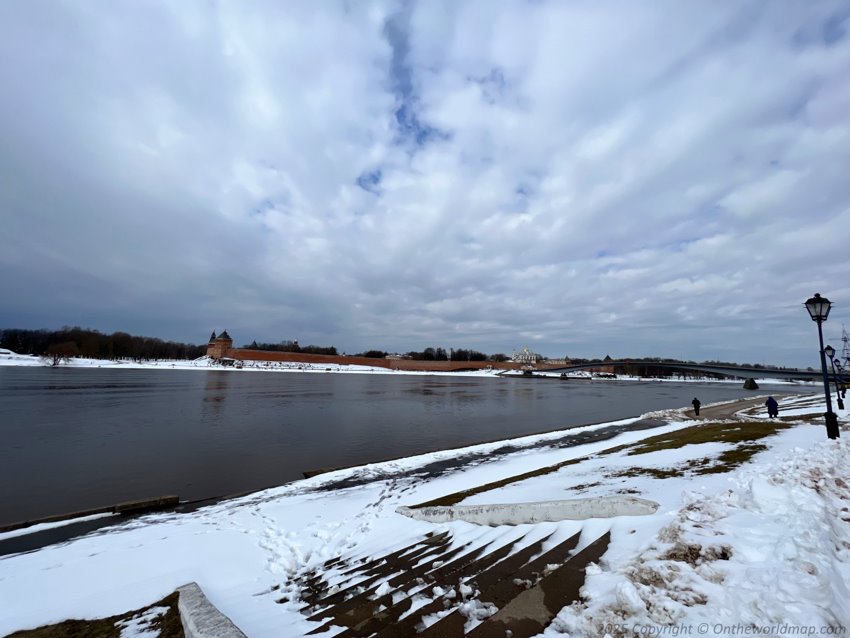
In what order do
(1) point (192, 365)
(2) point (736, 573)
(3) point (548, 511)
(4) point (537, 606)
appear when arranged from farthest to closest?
(1) point (192, 365) < (3) point (548, 511) < (4) point (537, 606) < (2) point (736, 573)

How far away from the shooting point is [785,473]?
18.3 ft

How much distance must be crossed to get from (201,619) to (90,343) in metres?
151

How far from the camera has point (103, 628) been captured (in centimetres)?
428

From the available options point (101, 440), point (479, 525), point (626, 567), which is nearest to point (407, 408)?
point (101, 440)

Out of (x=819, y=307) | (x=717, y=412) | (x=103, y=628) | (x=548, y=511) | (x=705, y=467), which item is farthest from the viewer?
(x=717, y=412)

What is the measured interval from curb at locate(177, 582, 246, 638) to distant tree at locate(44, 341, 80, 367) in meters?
124

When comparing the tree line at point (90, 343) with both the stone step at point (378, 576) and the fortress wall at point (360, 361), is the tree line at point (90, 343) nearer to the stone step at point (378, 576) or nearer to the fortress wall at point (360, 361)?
the fortress wall at point (360, 361)

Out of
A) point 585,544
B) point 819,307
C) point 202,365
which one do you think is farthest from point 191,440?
point 202,365

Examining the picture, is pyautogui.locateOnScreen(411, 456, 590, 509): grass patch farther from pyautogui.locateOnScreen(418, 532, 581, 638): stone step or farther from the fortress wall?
the fortress wall

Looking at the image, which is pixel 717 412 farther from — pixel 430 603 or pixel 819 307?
pixel 430 603

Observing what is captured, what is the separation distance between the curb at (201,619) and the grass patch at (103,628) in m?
0.10

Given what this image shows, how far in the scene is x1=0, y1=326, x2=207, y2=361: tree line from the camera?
121 meters

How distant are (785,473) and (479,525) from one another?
4349 millimetres

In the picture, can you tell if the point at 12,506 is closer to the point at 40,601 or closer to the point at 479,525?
the point at 40,601
